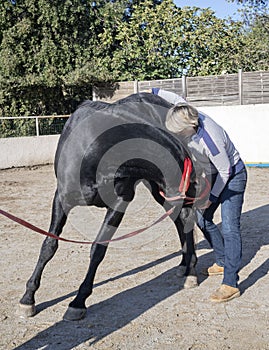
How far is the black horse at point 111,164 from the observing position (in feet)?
11.0

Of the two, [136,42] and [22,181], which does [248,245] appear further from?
[136,42]

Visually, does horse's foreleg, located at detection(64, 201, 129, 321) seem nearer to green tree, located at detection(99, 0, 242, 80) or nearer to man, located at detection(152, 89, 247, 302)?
man, located at detection(152, 89, 247, 302)

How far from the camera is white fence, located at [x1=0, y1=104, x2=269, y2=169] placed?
39.4 ft

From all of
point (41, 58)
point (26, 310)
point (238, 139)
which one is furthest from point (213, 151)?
point (41, 58)

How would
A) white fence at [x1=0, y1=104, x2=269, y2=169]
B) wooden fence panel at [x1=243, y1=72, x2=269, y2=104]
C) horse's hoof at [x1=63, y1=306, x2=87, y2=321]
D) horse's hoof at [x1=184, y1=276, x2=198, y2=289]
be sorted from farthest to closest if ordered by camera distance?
wooden fence panel at [x1=243, y1=72, x2=269, y2=104]
white fence at [x1=0, y1=104, x2=269, y2=169]
horse's hoof at [x1=184, y1=276, x2=198, y2=289]
horse's hoof at [x1=63, y1=306, x2=87, y2=321]

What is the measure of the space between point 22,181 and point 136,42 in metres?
8.69

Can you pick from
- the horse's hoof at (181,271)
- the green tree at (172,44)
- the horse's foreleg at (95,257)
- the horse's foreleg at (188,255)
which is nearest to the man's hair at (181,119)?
the horse's foreleg at (95,257)

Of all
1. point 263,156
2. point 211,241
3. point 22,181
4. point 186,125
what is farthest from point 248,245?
point 263,156

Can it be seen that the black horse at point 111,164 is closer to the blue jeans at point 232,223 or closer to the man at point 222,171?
the man at point 222,171

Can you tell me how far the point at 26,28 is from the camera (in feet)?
51.5

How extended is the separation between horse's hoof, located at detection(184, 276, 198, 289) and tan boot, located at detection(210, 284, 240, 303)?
0.30 m

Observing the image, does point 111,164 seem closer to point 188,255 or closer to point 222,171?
point 222,171

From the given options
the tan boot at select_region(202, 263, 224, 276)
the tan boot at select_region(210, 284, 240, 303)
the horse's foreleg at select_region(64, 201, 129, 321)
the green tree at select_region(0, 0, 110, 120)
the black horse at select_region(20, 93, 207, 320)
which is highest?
the green tree at select_region(0, 0, 110, 120)

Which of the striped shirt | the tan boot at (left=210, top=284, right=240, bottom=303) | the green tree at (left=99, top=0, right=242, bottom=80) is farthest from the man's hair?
the green tree at (left=99, top=0, right=242, bottom=80)
